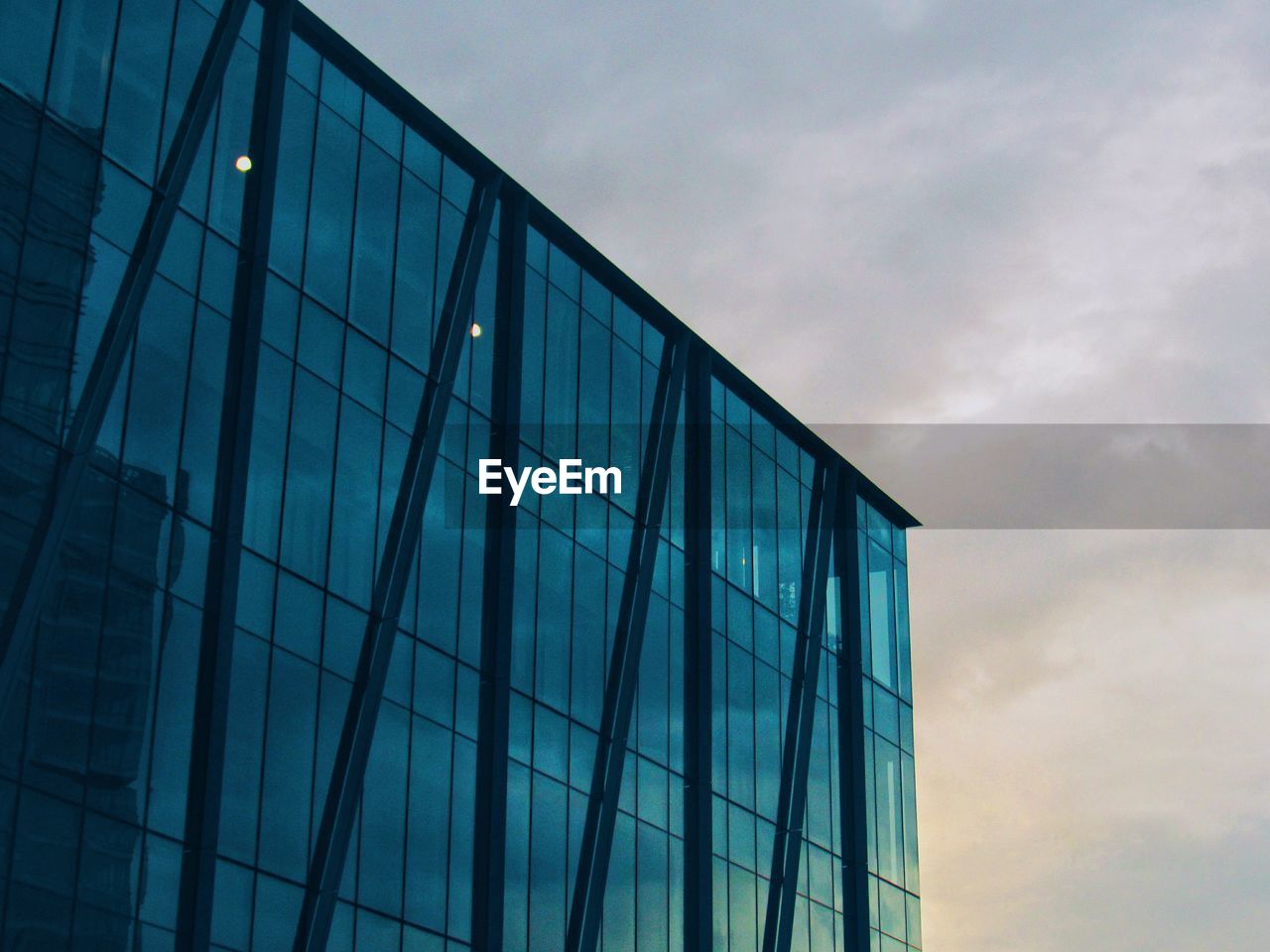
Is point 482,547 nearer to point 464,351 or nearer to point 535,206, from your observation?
point 464,351

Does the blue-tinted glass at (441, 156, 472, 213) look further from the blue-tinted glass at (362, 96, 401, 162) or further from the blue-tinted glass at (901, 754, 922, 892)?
the blue-tinted glass at (901, 754, 922, 892)

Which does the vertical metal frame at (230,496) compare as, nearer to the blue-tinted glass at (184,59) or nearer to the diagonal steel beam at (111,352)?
the diagonal steel beam at (111,352)

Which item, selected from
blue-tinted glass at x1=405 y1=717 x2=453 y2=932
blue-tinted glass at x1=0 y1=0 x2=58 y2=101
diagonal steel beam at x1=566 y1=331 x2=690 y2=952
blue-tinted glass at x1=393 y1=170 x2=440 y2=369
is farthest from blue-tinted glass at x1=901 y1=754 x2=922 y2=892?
blue-tinted glass at x1=0 y1=0 x2=58 y2=101

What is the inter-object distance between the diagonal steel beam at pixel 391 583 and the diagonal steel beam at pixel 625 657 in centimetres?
851

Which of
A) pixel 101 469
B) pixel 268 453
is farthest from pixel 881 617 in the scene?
pixel 101 469

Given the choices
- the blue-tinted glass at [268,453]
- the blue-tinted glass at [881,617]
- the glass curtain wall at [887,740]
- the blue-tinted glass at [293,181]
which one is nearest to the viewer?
the blue-tinted glass at [268,453]

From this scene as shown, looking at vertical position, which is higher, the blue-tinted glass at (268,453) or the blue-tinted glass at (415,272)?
the blue-tinted glass at (415,272)

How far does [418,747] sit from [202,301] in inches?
390

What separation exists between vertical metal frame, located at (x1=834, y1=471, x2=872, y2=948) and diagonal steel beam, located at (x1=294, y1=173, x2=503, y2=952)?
807 inches

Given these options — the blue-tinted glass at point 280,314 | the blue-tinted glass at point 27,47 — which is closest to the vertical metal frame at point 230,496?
the blue-tinted glass at point 280,314

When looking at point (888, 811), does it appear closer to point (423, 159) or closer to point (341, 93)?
point (423, 159)

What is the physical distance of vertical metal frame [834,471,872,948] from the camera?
53688 mm

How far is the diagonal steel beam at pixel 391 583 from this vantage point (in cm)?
3244

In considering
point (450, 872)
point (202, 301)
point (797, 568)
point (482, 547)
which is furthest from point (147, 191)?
point (797, 568)
